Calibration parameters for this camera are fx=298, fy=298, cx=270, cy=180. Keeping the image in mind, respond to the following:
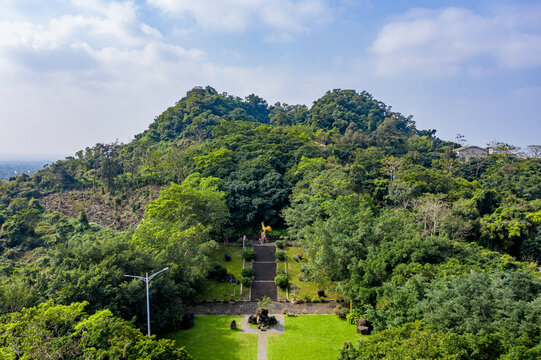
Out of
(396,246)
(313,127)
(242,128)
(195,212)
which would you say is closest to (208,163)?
(195,212)

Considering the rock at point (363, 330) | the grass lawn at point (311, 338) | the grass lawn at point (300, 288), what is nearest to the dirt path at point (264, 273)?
the grass lawn at point (300, 288)

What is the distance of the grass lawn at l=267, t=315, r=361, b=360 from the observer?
A: 18.7 m

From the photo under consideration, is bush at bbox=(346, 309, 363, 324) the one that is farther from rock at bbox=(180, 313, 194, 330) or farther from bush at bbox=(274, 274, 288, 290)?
rock at bbox=(180, 313, 194, 330)

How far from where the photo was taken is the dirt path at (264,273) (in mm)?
27281

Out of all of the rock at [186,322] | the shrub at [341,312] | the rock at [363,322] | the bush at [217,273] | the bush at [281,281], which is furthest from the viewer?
the bush at [217,273]

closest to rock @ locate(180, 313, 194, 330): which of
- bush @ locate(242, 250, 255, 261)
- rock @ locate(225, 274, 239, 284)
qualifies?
rock @ locate(225, 274, 239, 284)

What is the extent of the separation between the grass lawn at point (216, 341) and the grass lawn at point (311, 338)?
60.2 inches

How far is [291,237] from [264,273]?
5990mm

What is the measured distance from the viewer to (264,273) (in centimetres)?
3069

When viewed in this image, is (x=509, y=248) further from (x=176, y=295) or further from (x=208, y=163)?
(x=208, y=163)

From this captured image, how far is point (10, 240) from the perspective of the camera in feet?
124

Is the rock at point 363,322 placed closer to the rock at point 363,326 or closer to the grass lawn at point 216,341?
the rock at point 363,326

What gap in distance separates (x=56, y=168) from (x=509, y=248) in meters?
71.5

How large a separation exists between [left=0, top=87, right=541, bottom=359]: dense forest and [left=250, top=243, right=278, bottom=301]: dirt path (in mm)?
3763
